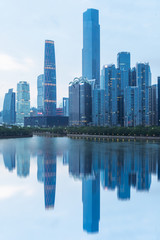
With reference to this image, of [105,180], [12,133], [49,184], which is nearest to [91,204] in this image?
[49,184]

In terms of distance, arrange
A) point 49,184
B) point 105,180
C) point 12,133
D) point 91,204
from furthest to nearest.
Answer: point 12,133 < point 105,180 < point 49,184 < point 91,204

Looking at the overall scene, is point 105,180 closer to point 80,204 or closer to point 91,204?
point 91,204

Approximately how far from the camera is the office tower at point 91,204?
1535 cm

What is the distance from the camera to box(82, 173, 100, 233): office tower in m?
15.4

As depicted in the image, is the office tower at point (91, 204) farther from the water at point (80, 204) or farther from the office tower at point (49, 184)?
the office tower at point (49, 184)

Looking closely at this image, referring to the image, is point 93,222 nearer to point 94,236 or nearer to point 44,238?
point 94,236

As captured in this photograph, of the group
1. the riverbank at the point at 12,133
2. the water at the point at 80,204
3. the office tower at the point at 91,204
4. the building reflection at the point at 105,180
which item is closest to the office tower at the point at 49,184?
the water at the point at 80,204

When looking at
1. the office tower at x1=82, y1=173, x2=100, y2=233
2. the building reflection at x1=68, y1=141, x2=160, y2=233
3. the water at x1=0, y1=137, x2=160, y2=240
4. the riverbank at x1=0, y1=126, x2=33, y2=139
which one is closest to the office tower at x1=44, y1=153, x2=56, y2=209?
the water at x1=0, y1=137, x2=160, y2=240

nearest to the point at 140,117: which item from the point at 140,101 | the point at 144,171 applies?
the point at 140,101

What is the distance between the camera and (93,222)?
15742mm

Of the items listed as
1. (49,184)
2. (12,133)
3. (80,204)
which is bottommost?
(80,204)

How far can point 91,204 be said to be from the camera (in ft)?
60.7

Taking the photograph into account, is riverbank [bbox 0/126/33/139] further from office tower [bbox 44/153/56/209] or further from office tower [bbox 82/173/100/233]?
office tower [bbox 82/173/100/233]

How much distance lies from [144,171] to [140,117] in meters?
171
